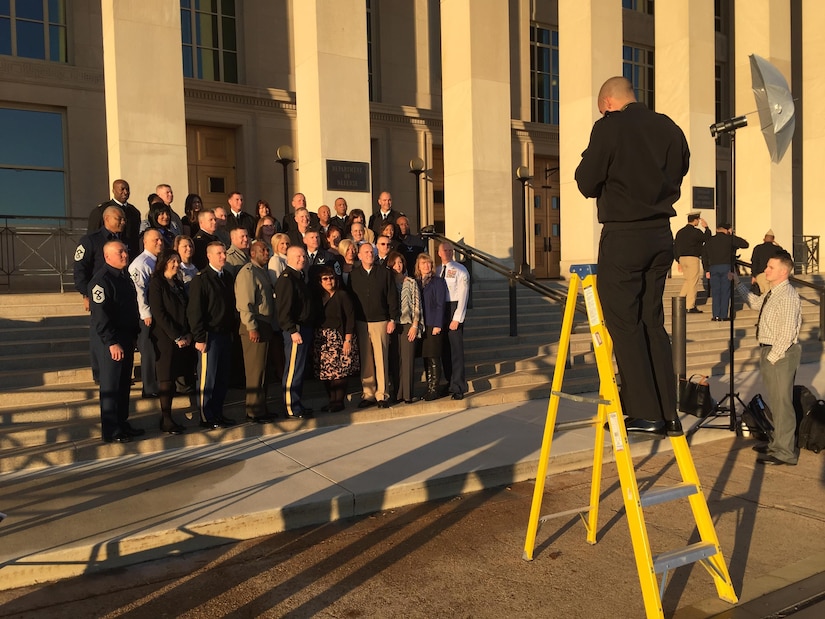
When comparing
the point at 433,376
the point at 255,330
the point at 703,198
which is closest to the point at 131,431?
the point at 255,330

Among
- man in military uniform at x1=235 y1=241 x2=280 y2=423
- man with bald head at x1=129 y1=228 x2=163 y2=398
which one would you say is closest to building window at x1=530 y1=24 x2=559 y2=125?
man in military uniform at x1=235 y1=241 x2=280 y2=423

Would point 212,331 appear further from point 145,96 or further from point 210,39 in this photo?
point 210,39

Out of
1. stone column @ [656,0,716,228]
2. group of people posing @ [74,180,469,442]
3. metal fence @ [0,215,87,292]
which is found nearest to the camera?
group of people posing @ [74,180,469,442]

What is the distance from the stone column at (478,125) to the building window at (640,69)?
28.1ft

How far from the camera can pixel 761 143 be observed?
1912cm

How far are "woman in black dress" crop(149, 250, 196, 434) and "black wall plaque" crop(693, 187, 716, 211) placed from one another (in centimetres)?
1410

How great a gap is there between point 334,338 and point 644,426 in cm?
473

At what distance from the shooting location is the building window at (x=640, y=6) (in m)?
22.2

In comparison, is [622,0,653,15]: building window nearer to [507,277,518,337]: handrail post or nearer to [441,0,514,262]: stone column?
[441,0,514,262]: stone column

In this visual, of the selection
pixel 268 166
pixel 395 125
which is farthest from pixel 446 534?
pixel 395 125

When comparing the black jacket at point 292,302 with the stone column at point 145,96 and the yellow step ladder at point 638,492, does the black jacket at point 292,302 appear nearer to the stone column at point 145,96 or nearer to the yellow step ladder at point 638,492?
the yellow step ladder at point 638,492

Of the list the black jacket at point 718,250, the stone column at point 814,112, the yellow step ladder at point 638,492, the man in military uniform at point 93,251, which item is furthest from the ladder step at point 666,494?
the stone column at point 814,112

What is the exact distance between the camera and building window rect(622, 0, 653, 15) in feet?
72.8

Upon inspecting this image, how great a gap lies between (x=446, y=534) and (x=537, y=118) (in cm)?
1824
